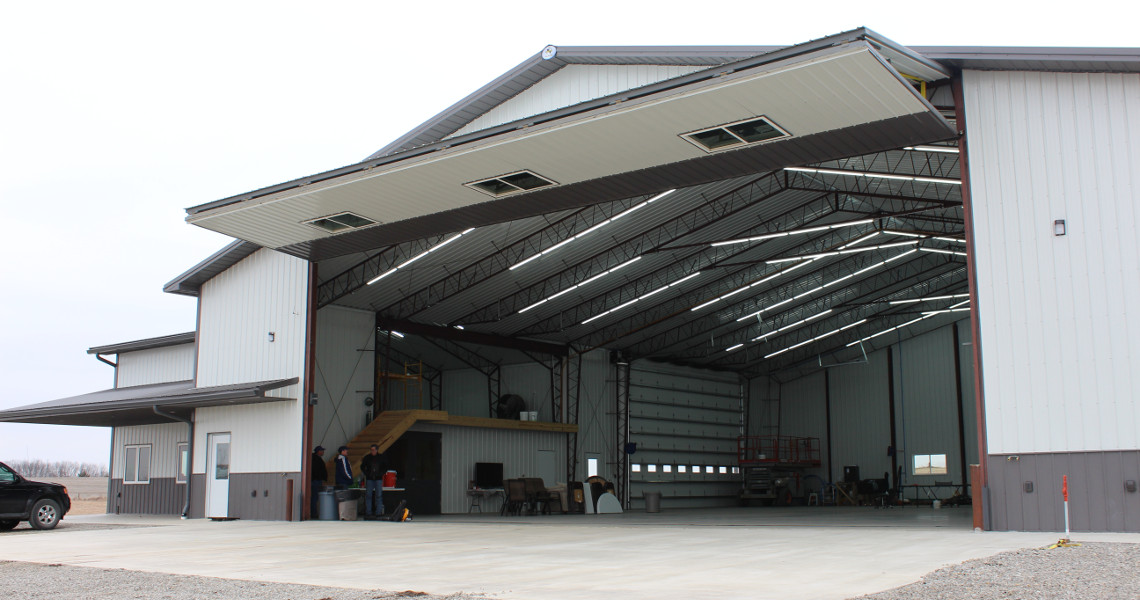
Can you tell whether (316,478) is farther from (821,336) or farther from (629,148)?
(821,336)

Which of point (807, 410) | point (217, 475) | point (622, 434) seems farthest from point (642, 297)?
point (807, 410)

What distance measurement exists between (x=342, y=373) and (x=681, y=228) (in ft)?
35.4

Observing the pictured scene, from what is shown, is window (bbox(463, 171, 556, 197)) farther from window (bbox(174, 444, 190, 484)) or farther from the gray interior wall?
the gray interior wall

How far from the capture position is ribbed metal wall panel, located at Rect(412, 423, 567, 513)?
1153 inches

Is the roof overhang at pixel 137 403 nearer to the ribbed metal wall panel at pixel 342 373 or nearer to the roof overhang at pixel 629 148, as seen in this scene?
the ribbed metal wall panel at pixel 342 373

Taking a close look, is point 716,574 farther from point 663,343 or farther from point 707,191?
point 663,343

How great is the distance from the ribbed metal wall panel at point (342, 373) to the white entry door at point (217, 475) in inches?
109

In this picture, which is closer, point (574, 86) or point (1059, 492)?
point (1059, 492)

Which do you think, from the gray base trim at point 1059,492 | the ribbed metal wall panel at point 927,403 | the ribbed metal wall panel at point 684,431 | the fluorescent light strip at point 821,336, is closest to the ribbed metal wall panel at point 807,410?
the ribbed metal wall panel at point 684,431

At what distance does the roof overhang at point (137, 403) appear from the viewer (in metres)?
22.5

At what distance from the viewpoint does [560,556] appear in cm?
1134

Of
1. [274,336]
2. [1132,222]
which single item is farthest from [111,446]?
[1132,222]

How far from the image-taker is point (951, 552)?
1077cm

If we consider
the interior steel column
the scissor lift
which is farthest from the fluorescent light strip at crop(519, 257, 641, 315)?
the scissor lift
